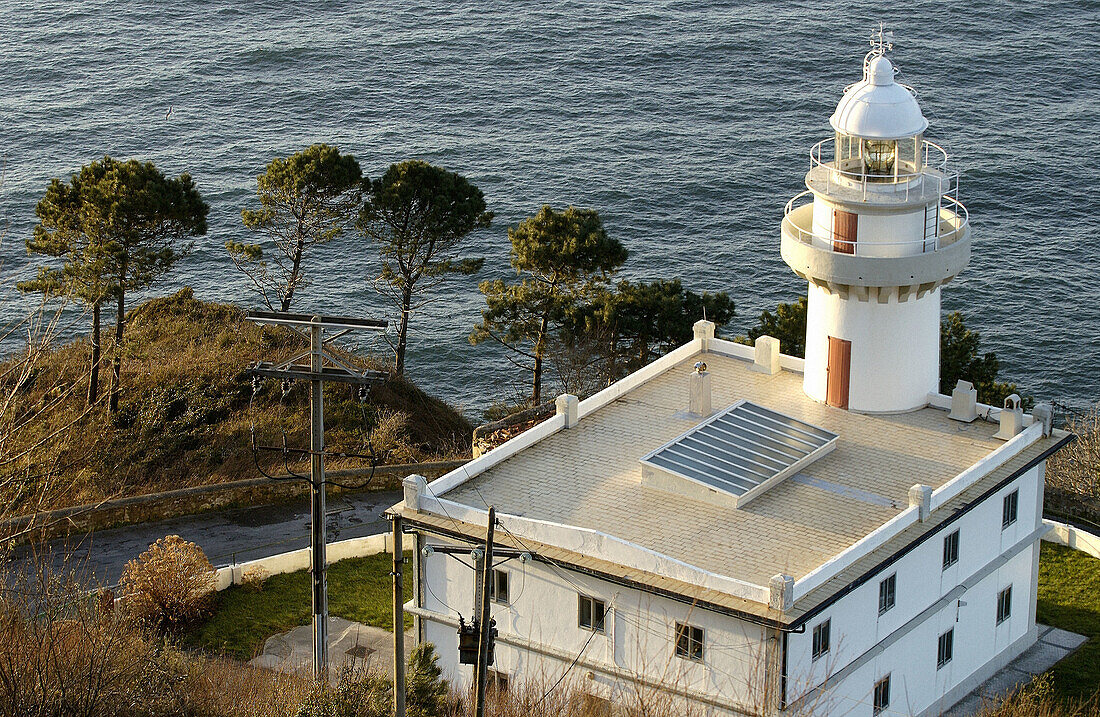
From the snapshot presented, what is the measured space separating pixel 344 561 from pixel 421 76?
73668mm

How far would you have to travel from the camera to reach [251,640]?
42.4 m

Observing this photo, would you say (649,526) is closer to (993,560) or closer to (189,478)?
(993,560)

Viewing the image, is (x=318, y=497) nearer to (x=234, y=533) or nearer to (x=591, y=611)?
(x=591, y=611)

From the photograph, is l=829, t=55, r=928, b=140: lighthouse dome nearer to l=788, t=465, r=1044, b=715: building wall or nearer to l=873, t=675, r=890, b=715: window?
l=788, t=465, r=1044, b=715: building wall

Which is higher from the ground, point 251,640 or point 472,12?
point 472,12

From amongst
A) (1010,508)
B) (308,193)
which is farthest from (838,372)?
(308,193)

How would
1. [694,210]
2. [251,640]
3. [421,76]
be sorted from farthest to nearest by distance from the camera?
[421,76] → [694,210] → [251,640]

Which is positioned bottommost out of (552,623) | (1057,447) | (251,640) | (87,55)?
(251,640)

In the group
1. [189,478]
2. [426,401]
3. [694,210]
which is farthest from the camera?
[694,210]

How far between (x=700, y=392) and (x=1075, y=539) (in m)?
14.9

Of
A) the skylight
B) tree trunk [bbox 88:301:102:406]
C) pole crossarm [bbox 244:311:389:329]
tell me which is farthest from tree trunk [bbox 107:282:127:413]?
pole crossarm [bbox 244:311:389:329]

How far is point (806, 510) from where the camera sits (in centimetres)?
3688

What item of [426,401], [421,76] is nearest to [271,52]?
[421,76]

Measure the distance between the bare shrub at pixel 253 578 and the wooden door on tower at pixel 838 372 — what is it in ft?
58.5
